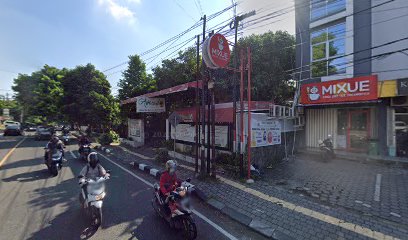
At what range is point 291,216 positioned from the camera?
4805 millimetres

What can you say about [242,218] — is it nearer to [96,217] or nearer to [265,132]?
[96,217]

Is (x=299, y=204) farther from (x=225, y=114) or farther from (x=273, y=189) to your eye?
(x=225, y=114)

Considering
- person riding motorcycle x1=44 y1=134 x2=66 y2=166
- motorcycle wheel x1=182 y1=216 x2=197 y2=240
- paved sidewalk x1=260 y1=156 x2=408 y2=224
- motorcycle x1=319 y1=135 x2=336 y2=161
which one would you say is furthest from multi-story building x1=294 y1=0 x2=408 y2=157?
person riding motorcycle x1=44 y1=134 x2=66 y2=166

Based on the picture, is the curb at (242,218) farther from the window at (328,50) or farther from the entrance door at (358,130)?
the window at (328,50)

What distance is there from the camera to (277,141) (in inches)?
402

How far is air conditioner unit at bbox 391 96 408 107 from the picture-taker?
385 inches

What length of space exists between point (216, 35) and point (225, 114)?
11.7ft

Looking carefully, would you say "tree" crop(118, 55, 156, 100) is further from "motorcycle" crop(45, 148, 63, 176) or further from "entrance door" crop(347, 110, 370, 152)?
"entrance door" crop(347, 110, 370, 152)

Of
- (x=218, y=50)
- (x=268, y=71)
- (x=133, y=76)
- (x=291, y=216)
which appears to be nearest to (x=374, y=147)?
(x=268, y=71)

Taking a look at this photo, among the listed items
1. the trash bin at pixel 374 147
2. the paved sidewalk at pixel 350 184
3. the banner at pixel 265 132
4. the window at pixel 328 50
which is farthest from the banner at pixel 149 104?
the trash bin at pixel 374 147

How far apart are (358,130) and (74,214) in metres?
13.1

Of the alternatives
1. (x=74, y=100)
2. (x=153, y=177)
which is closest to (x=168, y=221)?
(x=153, y=177)

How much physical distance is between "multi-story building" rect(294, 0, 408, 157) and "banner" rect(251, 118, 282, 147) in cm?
332

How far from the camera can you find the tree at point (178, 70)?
15.4m
